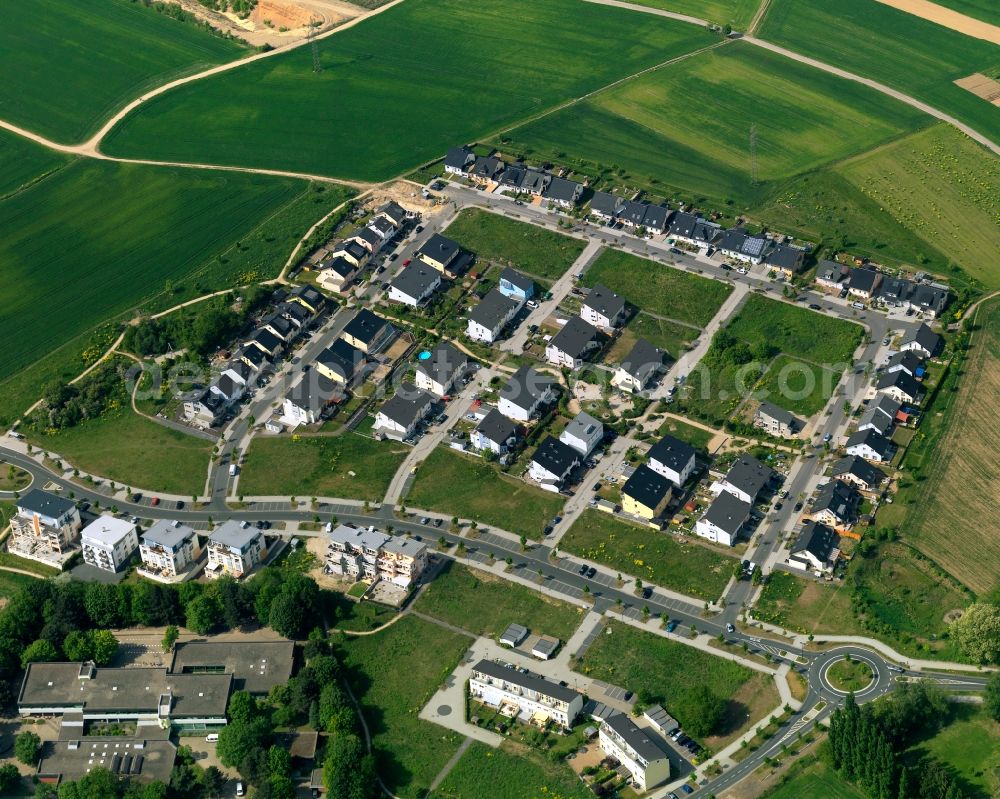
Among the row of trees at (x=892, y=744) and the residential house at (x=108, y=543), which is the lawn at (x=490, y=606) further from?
the residential house at (x=108, y=543)

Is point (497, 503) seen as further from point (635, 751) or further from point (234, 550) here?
point (635, 751)

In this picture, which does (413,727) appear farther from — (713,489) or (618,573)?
(713,489)

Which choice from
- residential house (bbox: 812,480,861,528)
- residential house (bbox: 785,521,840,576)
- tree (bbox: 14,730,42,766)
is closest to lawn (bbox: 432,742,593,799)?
residential house (bbox: 785,521,840,576)

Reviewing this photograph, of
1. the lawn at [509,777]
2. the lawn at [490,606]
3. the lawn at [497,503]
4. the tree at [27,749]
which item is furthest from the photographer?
the lawn at [497,503]

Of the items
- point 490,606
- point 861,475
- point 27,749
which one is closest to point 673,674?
point 490,606

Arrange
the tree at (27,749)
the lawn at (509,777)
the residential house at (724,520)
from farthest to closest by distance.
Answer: the residential house at (724,520) < the tree at (27,749) < the lawn at (509,777)

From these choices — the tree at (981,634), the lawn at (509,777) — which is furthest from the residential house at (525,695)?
the tree at (981,634)

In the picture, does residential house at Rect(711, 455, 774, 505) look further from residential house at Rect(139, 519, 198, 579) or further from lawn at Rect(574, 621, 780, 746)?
residential house at Rect(139, 519, 198, 579)
